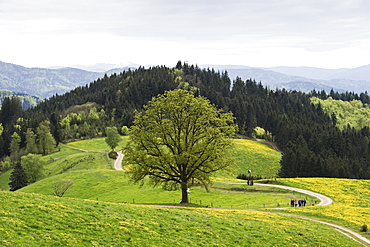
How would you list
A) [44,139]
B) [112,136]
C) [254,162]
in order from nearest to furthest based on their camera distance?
[112,136]
[254,162]
[44,139]

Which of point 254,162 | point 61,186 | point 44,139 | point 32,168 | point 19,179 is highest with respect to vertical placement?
point 44,139

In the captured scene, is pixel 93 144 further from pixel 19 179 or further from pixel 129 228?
pixel 129 228

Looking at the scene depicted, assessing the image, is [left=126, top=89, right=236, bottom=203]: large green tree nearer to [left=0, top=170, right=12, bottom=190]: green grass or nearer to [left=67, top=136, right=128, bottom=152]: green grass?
[left=0, top=170, right=12, bottom=190]: green grass

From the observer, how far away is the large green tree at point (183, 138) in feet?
145

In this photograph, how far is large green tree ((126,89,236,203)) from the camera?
145ft

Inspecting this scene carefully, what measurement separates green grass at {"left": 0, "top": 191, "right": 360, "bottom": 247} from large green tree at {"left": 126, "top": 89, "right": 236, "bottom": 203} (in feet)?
43.6

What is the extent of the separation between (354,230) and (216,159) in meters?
18.6

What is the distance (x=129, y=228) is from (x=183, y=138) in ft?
81.4

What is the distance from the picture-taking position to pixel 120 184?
68.6 m

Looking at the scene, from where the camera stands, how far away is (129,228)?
22453 mm

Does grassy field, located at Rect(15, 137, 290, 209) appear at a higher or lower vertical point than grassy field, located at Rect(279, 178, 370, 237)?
lower

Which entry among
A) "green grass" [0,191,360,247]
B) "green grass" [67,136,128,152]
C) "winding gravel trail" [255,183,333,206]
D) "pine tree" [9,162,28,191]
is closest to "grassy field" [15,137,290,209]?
"winding gravel trail" [255,183,333,206]

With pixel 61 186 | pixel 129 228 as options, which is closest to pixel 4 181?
pixel 61 186

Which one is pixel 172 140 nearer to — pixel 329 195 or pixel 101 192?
pixel 101 192
